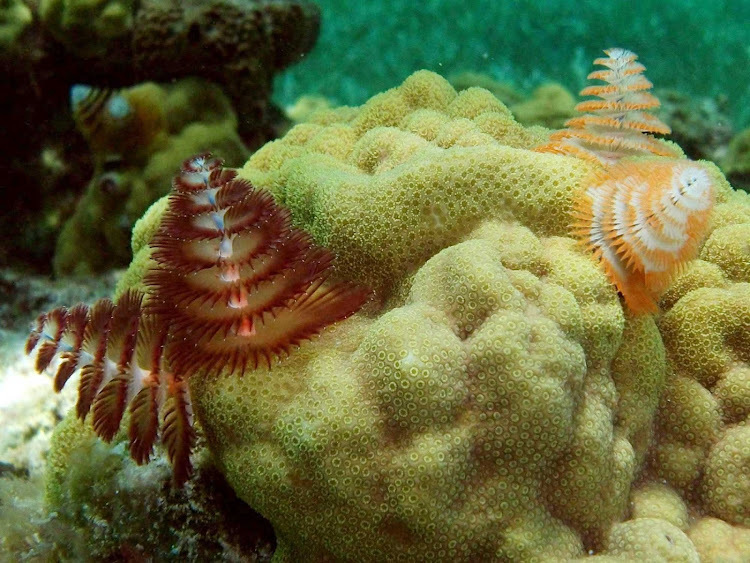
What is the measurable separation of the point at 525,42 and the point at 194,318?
37.4 ft

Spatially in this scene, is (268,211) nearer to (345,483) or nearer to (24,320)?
(345,483)

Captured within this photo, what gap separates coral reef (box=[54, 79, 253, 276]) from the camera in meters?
5.59

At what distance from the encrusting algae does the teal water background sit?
9.73 metres

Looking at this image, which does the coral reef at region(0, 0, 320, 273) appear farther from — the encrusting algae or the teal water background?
the teal water background

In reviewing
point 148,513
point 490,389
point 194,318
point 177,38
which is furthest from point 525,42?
point 148,513

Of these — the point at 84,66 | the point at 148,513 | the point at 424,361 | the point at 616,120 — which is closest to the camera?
the point at 424,361

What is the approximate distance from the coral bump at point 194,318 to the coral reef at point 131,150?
3524 mm

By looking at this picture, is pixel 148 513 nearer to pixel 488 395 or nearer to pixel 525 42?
pixel 488 395

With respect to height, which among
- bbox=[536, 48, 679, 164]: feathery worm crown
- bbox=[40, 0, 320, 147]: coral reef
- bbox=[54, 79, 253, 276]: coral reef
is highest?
bbox=[536, 48, 679, 164]: feathery worm crown

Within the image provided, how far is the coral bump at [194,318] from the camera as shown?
2.22m

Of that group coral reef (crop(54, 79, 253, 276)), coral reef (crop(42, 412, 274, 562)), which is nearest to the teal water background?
coral reef (crop(54, 79, 253, 276))

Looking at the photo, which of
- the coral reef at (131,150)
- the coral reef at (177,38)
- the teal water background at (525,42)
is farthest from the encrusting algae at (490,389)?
the teal water background at (525,42)

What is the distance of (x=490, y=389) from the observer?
2104 mm

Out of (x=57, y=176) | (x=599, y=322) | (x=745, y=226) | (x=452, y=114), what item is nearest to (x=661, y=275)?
(x=599, y=322)
